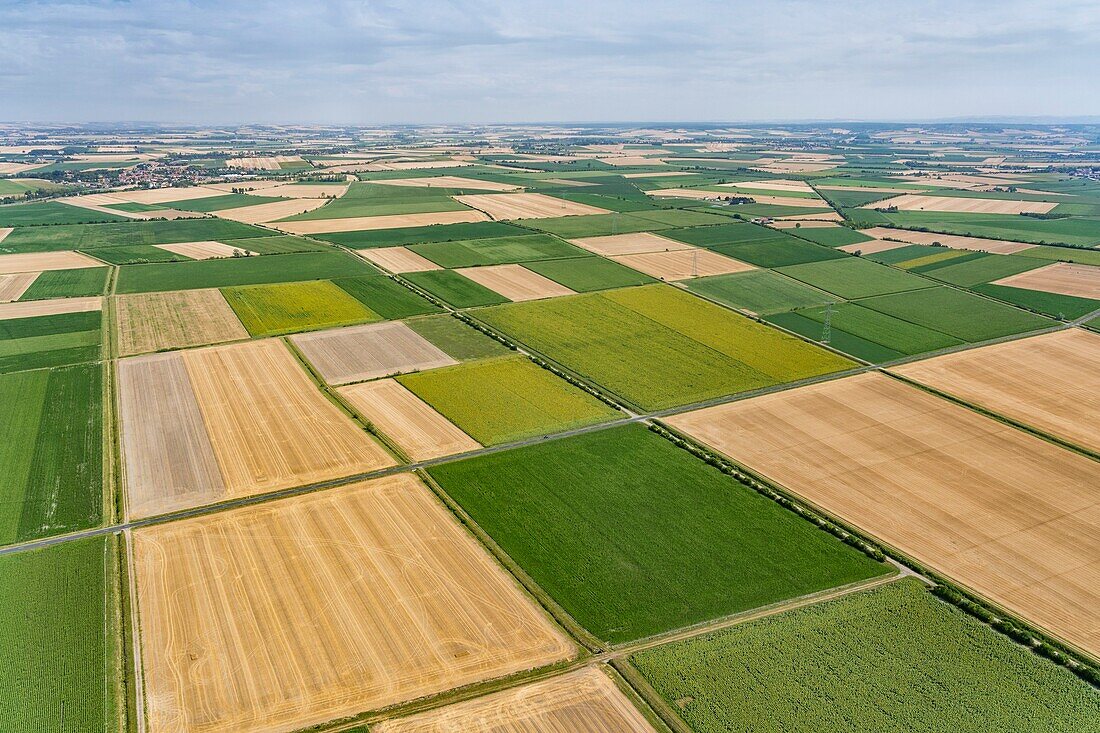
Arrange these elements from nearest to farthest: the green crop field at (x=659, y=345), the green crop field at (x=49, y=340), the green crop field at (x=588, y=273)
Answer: the green crop field at (x=659, y=345) → the green crop field at (x=49, y=340) → the green crop field at (x=588, y=273)

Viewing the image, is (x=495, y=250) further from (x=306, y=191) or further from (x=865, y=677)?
(x=306, y=191)

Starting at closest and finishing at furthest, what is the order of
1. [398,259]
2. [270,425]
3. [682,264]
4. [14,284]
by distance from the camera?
[270,425]
[14,284]
[682,264]
[398,259]

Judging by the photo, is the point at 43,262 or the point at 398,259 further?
the point at 398,259

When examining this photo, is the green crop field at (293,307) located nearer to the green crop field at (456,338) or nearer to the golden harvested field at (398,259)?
the green crop field at (456,338)

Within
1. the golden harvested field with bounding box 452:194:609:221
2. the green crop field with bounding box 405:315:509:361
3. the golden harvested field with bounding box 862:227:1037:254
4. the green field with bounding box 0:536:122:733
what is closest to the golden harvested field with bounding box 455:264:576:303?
the green crop field with bounding box 405:315:509:361

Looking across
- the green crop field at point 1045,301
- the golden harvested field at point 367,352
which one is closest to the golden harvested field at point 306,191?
the golden harvested field at point 367,352

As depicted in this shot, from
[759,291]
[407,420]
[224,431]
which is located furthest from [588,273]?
[224,431]

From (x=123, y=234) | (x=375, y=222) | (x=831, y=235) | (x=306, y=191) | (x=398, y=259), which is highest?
(x=306, y=191)
